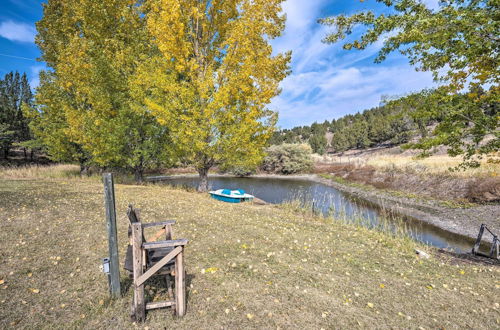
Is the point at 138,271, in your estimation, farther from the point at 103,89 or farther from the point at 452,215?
the point at 452,215

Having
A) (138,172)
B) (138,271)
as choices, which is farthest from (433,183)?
(138,271)

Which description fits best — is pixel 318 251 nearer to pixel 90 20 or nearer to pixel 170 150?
pixel 170 150

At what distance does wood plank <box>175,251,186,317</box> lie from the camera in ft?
12.8

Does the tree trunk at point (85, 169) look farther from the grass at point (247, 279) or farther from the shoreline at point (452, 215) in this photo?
the shoreline at point (452, 215)

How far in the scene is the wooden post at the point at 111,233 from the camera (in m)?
3.95

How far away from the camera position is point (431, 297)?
5.29 metres

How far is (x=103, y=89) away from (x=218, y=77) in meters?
8.42

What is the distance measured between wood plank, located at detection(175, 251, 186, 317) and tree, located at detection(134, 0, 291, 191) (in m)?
9.53

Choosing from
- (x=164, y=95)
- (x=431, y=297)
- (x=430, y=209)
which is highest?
(x=164, y=95)

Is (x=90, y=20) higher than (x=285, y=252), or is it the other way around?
(x=90, y=20)

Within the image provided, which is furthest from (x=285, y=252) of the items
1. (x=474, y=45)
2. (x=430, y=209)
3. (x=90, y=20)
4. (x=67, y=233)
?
(x=90, y=20)

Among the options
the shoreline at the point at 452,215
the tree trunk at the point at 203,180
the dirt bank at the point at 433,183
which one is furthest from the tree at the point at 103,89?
the dirt bank at the point at 433,183

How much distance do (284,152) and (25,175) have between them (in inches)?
1890

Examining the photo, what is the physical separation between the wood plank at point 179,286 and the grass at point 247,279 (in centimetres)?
17
